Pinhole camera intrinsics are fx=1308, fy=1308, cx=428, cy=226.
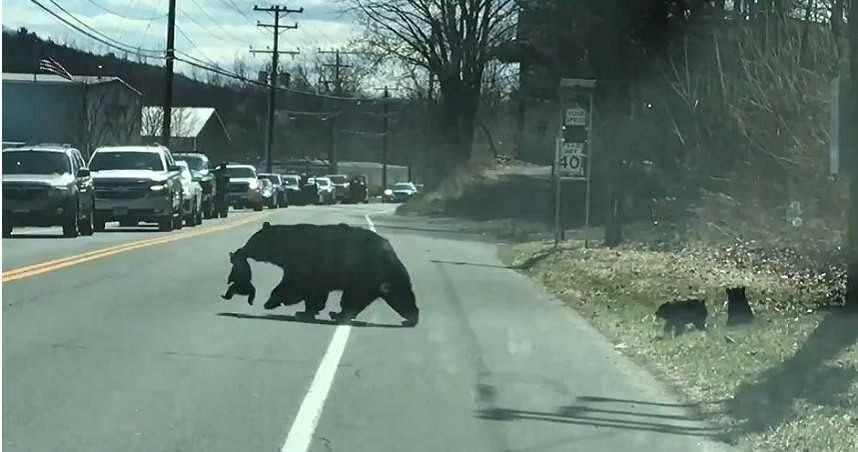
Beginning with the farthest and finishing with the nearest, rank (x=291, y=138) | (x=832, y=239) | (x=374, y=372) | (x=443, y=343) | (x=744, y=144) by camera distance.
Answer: (x=291, y=138) < (x=744, y=144) < (x=832, y=239) < (x=443, y=343) < (x=374, y=372)

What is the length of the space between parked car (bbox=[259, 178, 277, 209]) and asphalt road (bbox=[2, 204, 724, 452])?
1245 inches

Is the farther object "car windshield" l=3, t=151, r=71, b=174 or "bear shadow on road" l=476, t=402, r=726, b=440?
"car windshield" l=3, t=151, r=71, b=174

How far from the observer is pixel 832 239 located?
17.7 meters

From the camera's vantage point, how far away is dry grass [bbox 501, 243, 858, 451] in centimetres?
885

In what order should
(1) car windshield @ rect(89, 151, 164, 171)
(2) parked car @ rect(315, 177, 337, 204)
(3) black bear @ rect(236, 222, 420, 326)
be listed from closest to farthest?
1. (3) black bear @ rect(236, 222, 420, 326)
2. (1) car windshield @ rect(89, 151, 164, 171)
3. (2) parked car @ rect(315, 177, 337, 204)

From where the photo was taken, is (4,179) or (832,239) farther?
(4,179)

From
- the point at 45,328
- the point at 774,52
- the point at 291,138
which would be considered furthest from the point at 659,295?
the point at 291,138

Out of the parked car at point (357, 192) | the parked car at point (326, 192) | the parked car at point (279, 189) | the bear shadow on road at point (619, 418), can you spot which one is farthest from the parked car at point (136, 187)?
the parked car at point (357, 192)

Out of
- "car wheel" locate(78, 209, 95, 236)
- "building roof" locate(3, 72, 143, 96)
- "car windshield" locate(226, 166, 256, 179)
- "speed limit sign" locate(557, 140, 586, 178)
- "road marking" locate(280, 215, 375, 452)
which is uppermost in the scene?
"building roof" locate(3, 72, 143, 96)

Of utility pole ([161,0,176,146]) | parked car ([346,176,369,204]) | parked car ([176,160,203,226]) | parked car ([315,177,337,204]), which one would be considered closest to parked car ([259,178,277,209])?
utility pole ([161,0,176,146])

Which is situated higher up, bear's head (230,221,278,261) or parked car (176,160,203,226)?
bear's head (230,221,278,261)

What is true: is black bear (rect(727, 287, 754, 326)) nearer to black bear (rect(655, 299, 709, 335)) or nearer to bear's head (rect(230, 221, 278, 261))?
black bear (rect(655, 299, 709, 335))

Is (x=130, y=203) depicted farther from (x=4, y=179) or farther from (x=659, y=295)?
(x=659, y=295)

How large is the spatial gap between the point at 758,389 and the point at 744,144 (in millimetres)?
15904
